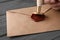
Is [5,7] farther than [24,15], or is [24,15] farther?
[5,7]

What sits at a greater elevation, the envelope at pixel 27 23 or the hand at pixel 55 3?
the hand at pixel 55 3

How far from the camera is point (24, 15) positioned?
709mm

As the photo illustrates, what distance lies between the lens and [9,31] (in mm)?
613

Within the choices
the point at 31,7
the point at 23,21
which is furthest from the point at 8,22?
the point at 31,7

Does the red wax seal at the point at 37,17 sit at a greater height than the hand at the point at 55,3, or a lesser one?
lesser

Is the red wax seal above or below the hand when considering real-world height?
below

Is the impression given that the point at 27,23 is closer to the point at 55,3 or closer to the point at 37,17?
the point at 37,17

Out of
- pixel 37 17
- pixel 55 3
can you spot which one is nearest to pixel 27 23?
pixel 37 17

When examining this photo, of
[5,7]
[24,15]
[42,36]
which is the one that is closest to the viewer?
[42,36]

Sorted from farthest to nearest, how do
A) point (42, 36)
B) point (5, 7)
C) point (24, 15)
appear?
point (5, 7) < point (24, 15) < point (42, 36)

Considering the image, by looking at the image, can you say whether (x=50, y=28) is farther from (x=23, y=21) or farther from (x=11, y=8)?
(x=11, y=8)

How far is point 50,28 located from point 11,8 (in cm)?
27

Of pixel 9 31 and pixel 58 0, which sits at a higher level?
pixel 58 0

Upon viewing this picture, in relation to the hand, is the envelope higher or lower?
lower
